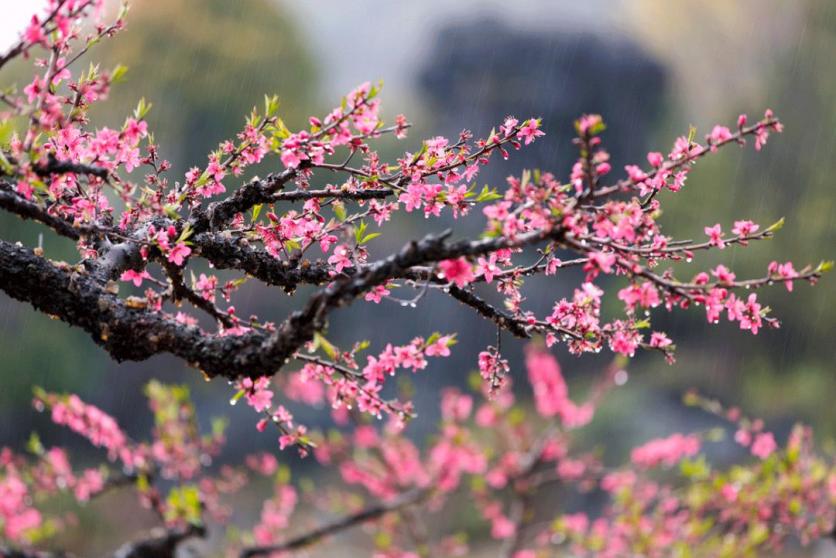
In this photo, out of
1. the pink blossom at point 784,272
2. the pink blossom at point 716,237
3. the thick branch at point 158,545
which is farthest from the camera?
the thick branch at point 158,545

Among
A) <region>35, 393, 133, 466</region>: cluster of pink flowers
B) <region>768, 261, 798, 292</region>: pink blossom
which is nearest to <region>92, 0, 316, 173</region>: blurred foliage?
<region>35, 393, 133, 466</region>: cluster of pink flowers

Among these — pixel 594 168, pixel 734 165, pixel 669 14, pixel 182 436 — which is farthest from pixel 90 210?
pixel 669 14

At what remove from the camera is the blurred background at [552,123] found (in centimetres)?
1520

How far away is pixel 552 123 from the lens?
1819 centimetres

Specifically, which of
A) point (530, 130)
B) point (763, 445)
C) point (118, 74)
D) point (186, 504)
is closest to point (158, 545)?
point (186, 504)

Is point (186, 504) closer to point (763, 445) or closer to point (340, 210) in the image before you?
point (340, 210)

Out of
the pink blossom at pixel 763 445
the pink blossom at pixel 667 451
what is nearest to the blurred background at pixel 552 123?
the pink blossom at pixel 667 451

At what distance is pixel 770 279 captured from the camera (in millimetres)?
1818

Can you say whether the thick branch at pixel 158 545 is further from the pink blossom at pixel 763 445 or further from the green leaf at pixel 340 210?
the pink blossom at pixel 763 445

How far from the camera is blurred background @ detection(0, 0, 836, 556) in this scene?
1520cm

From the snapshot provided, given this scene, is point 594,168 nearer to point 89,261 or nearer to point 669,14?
point 89,261

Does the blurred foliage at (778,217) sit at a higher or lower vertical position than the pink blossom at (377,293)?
higher

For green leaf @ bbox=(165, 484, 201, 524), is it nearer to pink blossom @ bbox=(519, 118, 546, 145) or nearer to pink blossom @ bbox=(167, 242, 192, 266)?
pink blossom @ bbox=(167, 242, 192, 266)

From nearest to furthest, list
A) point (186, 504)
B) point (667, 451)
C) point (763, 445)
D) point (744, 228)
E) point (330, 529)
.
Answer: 1. point (744, 228)
2. point (186, 504)
3. point (330, 529)
4. point (763, 445)
5. point (667, 451)
